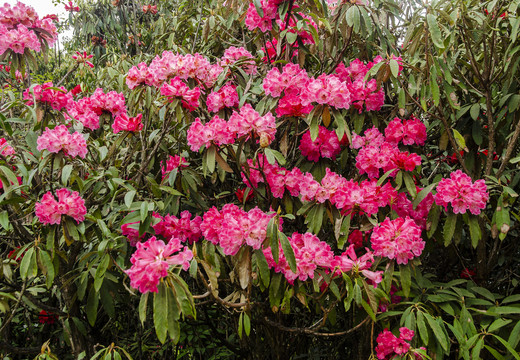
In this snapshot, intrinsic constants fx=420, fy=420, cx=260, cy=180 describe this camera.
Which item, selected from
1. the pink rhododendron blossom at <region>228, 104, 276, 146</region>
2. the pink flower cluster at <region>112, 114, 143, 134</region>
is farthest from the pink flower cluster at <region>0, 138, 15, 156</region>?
the pink rhododendron blossom at <region>228, 104, 276, 146</region>

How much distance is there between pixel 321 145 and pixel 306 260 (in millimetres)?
578

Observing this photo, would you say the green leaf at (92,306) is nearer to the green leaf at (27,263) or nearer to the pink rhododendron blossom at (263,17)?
the green leaf at (27,263)

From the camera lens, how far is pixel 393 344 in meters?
1.38

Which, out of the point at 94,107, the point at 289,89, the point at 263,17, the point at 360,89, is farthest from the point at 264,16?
the point at 94,107

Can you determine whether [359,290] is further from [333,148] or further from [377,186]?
[333,148]

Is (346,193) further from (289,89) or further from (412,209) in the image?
(289,89)

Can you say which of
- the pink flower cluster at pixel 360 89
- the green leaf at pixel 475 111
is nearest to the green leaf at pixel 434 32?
the pink flower cluster at pixel 360 89

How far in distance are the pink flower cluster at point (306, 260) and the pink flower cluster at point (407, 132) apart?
62 cm

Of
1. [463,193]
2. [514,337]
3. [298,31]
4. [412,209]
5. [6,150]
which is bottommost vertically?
[514,337]

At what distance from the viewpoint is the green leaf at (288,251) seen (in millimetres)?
1223

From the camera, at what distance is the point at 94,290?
1.53 metres

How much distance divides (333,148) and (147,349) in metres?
1.50

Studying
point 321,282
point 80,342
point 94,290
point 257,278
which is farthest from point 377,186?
point 80,342

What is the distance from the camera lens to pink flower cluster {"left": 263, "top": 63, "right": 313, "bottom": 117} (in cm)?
159
